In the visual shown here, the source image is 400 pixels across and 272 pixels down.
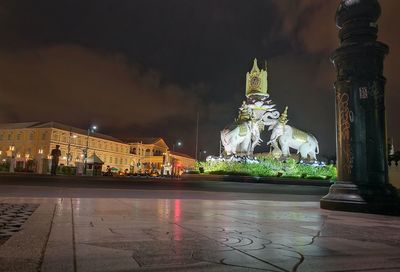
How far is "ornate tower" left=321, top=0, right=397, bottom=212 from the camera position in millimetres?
9375

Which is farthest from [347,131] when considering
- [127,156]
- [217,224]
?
[127,156]

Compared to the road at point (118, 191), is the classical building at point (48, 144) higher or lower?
higher

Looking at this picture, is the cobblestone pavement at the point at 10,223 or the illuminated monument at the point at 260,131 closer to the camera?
the cobblestone pavement at the point at 10,223

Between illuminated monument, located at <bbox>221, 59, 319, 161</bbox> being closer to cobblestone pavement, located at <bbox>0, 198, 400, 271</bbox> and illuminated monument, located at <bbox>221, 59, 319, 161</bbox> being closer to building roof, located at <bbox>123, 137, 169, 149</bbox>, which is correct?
cobblestone pavement, located at <bbox>0, 198, 400, 271</bbox>

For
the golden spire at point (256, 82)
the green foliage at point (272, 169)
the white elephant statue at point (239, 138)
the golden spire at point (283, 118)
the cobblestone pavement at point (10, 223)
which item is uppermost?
the golden spire at point (256, 82)

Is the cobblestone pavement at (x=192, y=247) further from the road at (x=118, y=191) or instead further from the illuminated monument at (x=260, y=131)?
the illuminated monument at (x=260, y=131)

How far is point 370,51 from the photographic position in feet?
32.3

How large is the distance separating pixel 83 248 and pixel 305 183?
109 feet

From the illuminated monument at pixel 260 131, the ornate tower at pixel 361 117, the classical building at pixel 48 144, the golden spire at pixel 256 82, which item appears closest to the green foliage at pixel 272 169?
the illuminated monument at pixel 260 131

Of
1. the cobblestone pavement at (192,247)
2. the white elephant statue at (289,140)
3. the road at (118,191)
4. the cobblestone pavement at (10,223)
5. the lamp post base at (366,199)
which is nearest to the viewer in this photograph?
the cobblestone pavement at (192,247)

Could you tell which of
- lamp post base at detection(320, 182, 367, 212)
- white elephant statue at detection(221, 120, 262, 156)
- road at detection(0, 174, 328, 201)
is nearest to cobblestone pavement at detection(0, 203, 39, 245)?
road at detection(0, 174, 328, 201)

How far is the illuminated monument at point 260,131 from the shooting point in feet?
135

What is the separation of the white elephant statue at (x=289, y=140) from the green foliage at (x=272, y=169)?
1.95 metres

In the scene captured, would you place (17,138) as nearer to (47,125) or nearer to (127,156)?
(47,125)
